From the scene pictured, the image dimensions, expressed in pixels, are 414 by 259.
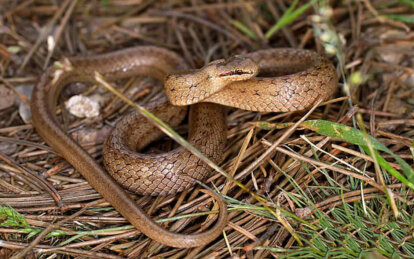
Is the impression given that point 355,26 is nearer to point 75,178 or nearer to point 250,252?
point 250,252

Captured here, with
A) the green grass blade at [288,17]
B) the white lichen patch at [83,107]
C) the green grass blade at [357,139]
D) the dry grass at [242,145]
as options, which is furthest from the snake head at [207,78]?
the green grass blade at [288,17]

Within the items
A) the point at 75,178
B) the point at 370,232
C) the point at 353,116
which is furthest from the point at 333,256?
the point at 75,178

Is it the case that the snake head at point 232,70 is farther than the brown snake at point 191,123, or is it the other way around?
the snake head at point 232,70

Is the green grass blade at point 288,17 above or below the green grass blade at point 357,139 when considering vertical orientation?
above

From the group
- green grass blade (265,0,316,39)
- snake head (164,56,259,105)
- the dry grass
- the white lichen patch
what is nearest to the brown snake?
snake head (164,56,259,105)

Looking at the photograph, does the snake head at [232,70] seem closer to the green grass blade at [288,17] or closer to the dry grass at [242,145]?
the dry grass at [242,145]

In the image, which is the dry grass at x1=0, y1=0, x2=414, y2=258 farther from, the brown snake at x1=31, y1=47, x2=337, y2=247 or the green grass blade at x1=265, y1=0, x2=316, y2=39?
the brown snake at x1=31, y1=47, x2=337, y2=247
